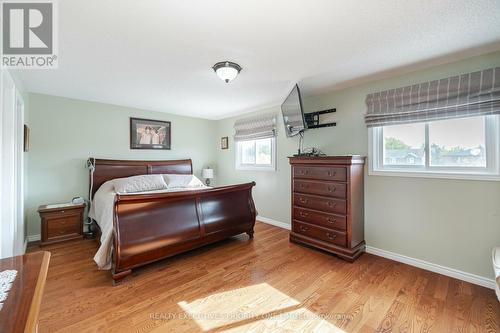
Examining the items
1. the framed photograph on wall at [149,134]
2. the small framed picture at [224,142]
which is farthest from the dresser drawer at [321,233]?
the framed photograph on wall at [149,134]

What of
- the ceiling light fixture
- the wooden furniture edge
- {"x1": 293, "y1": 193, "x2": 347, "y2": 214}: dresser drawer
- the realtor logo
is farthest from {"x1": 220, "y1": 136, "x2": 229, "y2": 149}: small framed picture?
the realtor logo

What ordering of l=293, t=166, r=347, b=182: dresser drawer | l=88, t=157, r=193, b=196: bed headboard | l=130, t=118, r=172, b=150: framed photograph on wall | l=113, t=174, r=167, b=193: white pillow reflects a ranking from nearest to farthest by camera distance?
l=293, t=166, r=347, b=182: dresser drawer
l=113, t=174, r=167, b=193: white pillow
l=88, t=157, r=193, b=196: bed headboard
l=130, t=118, r=172, b=150: framed photograph on wall

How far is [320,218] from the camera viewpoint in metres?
2.79

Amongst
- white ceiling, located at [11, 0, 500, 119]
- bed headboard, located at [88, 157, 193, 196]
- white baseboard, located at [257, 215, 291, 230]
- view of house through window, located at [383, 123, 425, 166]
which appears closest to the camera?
white ceiling, located at [11, 0, 500, 119]

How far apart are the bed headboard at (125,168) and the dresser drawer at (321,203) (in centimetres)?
265

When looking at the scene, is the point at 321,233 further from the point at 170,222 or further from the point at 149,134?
the point at 149,134

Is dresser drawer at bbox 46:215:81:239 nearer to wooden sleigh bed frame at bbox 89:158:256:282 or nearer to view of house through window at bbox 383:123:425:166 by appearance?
wooden sleigh bed frame at bbox 89:158:256:282

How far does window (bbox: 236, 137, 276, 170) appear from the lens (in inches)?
160

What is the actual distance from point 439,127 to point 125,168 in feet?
15.1

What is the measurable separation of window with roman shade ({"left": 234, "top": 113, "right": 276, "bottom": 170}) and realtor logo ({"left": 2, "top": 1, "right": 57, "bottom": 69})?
9.66ft

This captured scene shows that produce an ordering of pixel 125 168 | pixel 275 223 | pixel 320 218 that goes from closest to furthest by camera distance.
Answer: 1. pixel 320 218
2. pixel 125 168
3. pixel 275 223

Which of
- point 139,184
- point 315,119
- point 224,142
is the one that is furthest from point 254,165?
point 139,184

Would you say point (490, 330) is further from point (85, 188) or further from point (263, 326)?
point (85, 188)

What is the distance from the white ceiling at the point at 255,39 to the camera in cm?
145
